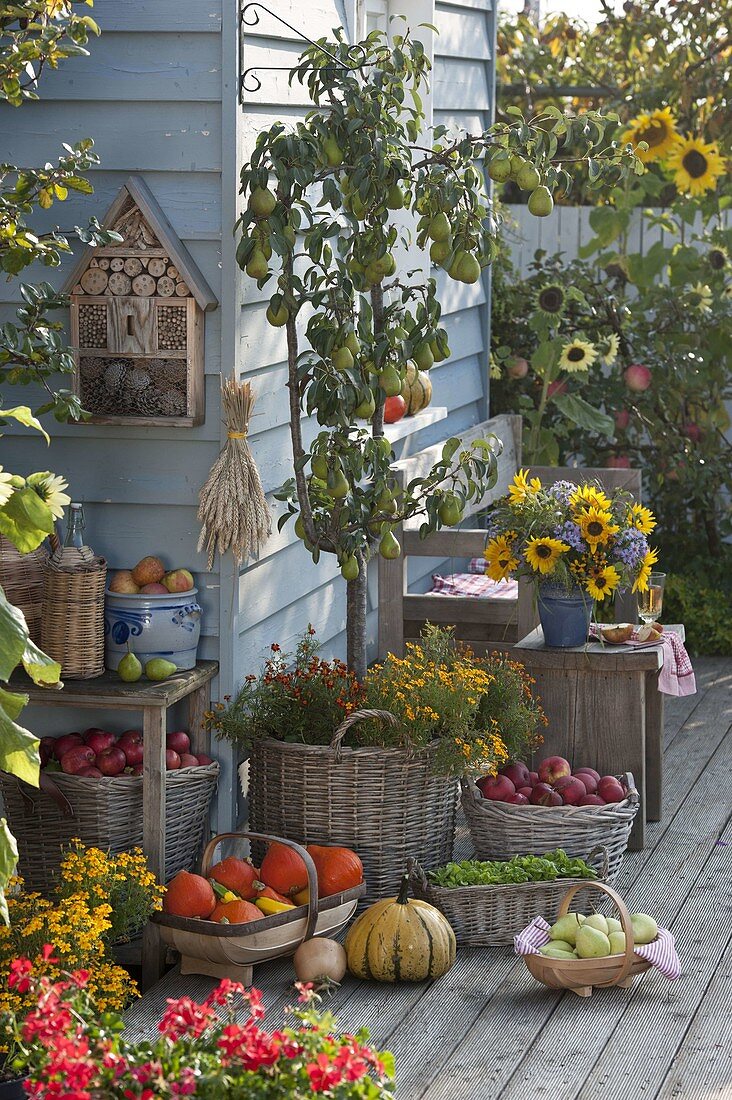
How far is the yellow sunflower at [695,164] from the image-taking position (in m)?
7.00

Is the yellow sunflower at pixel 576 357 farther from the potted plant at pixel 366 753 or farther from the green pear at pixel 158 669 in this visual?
the green pear at pixel 158 669

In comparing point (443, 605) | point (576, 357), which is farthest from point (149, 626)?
point (576, 357)

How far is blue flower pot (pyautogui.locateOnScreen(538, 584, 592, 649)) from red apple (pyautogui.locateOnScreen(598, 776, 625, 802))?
0.44m

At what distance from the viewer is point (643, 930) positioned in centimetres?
352

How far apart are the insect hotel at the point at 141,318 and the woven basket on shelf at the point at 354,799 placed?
0.91 m

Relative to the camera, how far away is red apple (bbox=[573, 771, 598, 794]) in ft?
13.9

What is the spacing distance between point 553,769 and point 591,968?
880 millimetres

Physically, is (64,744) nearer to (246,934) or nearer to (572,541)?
(246,934)

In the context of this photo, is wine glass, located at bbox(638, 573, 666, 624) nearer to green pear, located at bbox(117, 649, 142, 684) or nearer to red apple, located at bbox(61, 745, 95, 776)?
green pear, located at bbox(117, 649, 142, 684)

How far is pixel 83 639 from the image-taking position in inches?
146

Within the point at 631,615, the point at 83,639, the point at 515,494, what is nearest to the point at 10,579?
the point at 83,639

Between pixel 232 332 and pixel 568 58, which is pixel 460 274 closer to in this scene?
pixel 232 332

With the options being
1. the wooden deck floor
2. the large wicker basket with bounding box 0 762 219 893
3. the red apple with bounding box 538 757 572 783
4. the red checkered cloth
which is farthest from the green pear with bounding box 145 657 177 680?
the red checkered cloth

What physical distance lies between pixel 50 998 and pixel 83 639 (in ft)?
5.46
